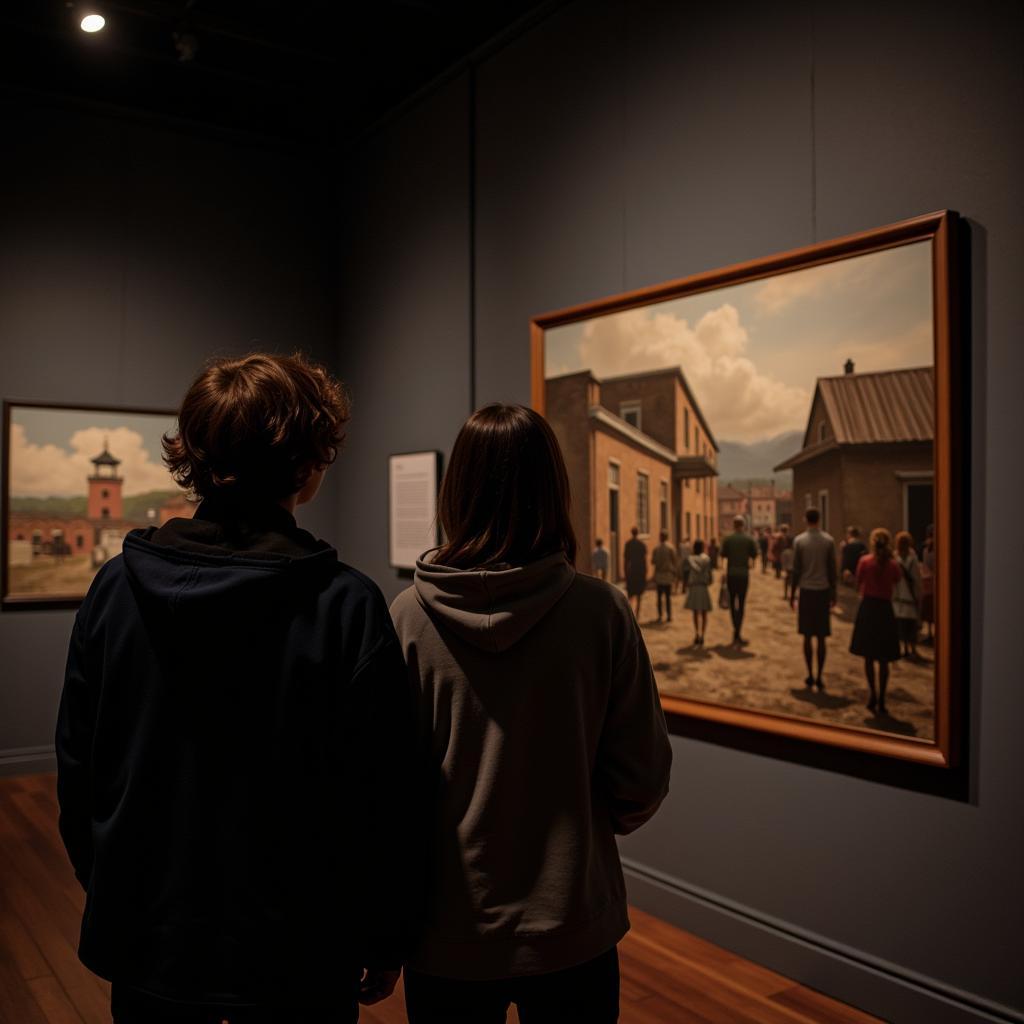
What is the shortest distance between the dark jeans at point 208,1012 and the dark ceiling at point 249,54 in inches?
174

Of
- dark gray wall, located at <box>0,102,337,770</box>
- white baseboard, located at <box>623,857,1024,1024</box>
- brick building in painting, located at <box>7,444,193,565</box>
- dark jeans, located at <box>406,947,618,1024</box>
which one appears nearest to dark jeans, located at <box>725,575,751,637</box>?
white baseboard, located at <box>623,857,1024,1024</box>

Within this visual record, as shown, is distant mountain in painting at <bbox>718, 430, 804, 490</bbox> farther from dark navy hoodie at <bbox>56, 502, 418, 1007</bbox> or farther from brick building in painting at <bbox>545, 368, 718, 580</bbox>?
dark navy hoodie at <bbox>56, 502, 418, 1007</bbox>

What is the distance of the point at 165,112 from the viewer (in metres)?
6.23

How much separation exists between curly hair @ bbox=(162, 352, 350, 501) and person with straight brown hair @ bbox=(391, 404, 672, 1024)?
10.2 inches

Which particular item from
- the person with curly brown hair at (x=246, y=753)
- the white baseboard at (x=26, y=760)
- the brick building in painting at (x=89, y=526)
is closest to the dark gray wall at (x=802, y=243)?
the person with curly brown hair at (x=246, y=753)

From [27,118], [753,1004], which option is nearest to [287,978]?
[753,1004]

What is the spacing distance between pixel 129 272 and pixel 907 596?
5044mm

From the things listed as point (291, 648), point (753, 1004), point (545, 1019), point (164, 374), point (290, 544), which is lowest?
point (753, 1004)

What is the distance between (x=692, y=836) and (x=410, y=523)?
2606mm

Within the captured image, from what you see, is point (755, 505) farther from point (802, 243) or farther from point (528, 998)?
point (528, 998)

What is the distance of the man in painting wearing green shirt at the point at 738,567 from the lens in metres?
3.59

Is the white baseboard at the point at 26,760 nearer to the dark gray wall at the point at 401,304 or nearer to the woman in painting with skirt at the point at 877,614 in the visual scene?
the dark gray wall at the point at 401,304

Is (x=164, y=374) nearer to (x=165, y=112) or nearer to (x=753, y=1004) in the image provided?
(x=165, y=112)

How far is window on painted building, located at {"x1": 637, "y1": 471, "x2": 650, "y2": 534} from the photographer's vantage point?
403cm
